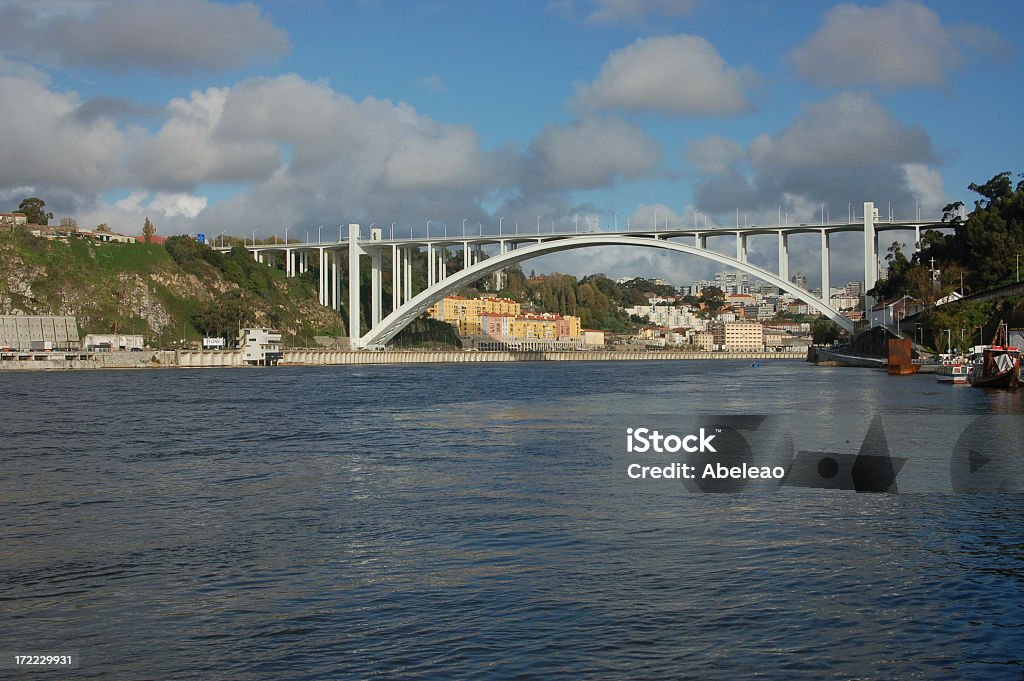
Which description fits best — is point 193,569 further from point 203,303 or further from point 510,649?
point 203,303

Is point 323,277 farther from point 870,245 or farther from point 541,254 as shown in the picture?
point 870,245

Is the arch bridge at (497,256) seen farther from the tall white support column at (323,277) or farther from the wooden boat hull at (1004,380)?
the wooden boat hull at (1004,380)

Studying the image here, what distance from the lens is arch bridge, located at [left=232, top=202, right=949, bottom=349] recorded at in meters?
58.7

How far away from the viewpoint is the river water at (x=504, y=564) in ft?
18.7

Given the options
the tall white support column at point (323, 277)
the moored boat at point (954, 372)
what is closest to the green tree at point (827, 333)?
the tall white support column at point (323, 277)

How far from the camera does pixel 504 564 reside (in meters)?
7.63

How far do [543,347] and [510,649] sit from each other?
117627 mm

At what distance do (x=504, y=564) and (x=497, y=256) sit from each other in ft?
199


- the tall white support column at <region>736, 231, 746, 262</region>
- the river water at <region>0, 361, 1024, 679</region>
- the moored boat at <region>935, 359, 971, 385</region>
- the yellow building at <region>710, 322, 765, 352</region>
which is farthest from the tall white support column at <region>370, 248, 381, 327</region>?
Answer: the yellow building at <region>710, 322, 765, 352</region>

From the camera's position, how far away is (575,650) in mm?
5727

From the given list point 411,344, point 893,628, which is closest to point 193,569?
point 893,628

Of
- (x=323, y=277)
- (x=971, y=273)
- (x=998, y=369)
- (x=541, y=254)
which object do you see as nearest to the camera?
(x=998, y=369)

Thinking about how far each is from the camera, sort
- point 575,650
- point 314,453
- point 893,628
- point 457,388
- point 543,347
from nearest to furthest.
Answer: point 575,650
point 893,628
point 314,453
point 457,388
point 543,347

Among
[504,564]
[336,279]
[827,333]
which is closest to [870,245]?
[827,333]
